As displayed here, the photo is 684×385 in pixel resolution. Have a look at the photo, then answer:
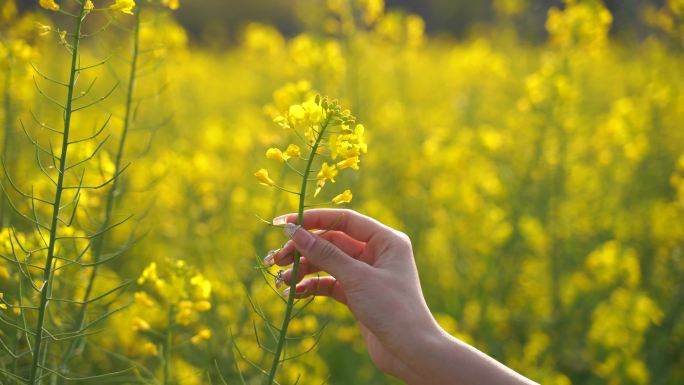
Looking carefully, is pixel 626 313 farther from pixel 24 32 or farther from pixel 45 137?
pixel 45 137

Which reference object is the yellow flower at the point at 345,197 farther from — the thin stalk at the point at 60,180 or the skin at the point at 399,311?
the thin stalk at the point at 60,180

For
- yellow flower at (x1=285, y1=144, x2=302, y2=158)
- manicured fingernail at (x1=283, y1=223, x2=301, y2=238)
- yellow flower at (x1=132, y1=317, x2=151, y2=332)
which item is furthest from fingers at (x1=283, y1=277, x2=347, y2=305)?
yellow flower at (x1=132, y1=317, x2=151, y2=332)

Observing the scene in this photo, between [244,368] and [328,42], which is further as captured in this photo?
[328,42]

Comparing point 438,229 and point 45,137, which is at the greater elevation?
point 45,137

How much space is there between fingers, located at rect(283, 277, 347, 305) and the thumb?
0.18m

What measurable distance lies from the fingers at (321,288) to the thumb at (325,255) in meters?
0.18

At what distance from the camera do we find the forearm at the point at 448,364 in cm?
142

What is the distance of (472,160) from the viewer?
207 inches

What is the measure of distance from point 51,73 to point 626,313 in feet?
18.0

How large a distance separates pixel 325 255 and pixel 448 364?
0.35 m

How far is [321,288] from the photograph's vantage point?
167cm

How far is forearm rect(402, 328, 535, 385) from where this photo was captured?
1.42 m

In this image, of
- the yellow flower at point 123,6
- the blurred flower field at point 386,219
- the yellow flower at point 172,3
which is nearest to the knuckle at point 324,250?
the blurred flower field at point 386,219

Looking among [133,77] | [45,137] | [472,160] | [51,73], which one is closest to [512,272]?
[472,160]
